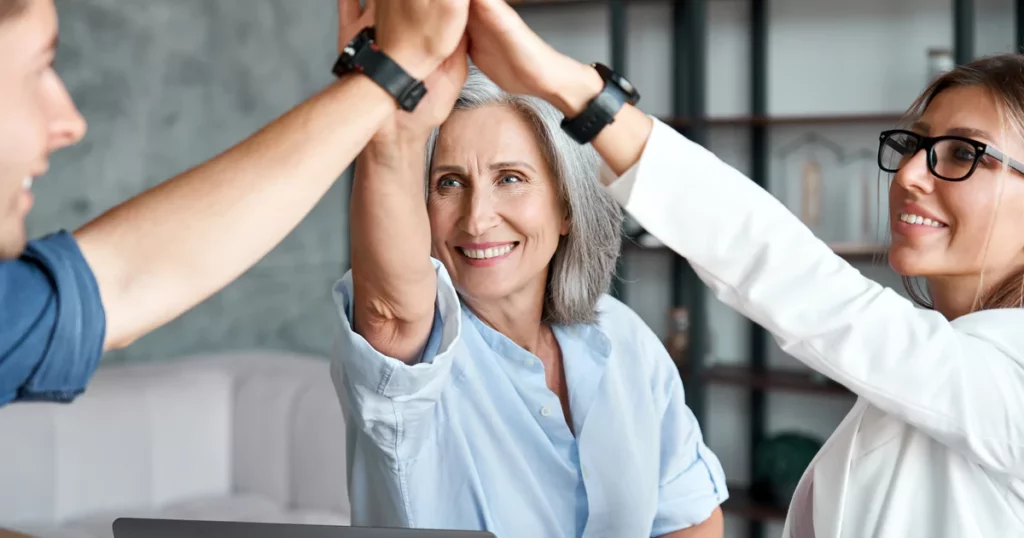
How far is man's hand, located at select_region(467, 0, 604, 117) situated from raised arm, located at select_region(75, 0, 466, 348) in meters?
0.24

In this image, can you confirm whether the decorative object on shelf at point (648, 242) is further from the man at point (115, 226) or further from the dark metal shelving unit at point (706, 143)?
the man at point (115, 226)

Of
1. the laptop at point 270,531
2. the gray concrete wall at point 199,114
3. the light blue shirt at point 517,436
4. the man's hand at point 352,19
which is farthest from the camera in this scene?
the gray concrete wall at point 199,114

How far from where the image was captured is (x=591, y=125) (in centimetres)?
103

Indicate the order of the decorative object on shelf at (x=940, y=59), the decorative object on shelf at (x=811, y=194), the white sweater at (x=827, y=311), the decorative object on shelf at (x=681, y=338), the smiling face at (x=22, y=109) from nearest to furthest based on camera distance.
Answer: the smiling face at (x=22, y=109) → the white sweater at (x=827, y=311) → the decorative object on shelf at (x=940, y=59) → the decorative object on shelf at (x=811, y=194) → the decorative object on shelf at (x=681, y=338)

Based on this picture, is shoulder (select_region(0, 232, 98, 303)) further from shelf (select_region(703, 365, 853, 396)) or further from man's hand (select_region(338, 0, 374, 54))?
shelf (select_region(703, 365, 853, 396))

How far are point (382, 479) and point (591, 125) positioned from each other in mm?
602

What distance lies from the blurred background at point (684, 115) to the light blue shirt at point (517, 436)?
6.88 feet

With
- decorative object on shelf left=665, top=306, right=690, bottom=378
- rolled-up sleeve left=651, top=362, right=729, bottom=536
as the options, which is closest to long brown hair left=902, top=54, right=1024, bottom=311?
rolled-up sleeve left=651, top=362, right=729, bottom=536

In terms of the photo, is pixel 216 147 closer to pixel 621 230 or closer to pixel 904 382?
pixel 621 230

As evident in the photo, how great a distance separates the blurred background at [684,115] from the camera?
12.5 ft

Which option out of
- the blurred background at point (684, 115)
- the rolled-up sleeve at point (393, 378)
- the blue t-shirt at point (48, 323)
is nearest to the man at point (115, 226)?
the blue t-shirt at point (48, 323)

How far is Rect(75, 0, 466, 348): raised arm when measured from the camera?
0.78 meters

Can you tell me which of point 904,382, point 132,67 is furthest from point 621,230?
point 132,67

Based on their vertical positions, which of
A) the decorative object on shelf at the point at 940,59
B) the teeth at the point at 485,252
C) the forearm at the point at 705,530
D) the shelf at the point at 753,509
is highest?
the decorative object on shelf at the point at 940,59
